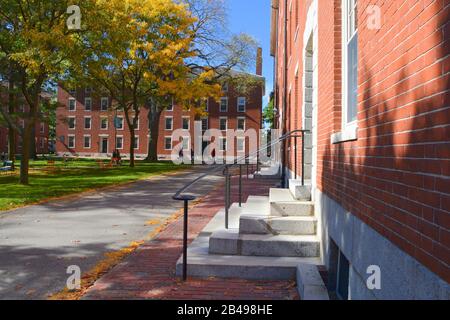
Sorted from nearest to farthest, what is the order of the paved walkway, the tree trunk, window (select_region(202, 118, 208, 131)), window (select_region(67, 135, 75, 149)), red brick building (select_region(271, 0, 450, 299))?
red brick building (select_region(271, 0, 450, 299)), the paved walkway, the tree trunk, window (select_region(202, 118, 208, 131)), window (select_region(67, 135, 75, 149))

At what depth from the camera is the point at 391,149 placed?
121 inches

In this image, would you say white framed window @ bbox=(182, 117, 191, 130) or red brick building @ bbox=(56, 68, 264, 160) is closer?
red brick building @ bbox=(56, 68, 264, 160)

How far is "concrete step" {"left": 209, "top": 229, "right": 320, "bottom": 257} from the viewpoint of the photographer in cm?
592

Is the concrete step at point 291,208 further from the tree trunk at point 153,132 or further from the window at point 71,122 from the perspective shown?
the tree trunk at point 153,132

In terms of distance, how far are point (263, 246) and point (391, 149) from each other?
314 cm

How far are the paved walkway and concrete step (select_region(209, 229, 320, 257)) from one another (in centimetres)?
167

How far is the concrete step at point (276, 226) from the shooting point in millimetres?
6344

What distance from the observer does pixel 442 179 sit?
7.25 feet

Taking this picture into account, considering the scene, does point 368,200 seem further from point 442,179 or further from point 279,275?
point 279,275

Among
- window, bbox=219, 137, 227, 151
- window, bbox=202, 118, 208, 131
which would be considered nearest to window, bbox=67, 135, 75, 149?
window, bbox=202, 118, 208, 131

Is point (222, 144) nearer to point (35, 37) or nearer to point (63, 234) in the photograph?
point (35, 37)

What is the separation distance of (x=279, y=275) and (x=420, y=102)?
329 cm

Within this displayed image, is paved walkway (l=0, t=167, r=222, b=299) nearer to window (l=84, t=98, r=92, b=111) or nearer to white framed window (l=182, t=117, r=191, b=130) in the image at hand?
white framed window (l=182, t=117, r=191, b=130)
